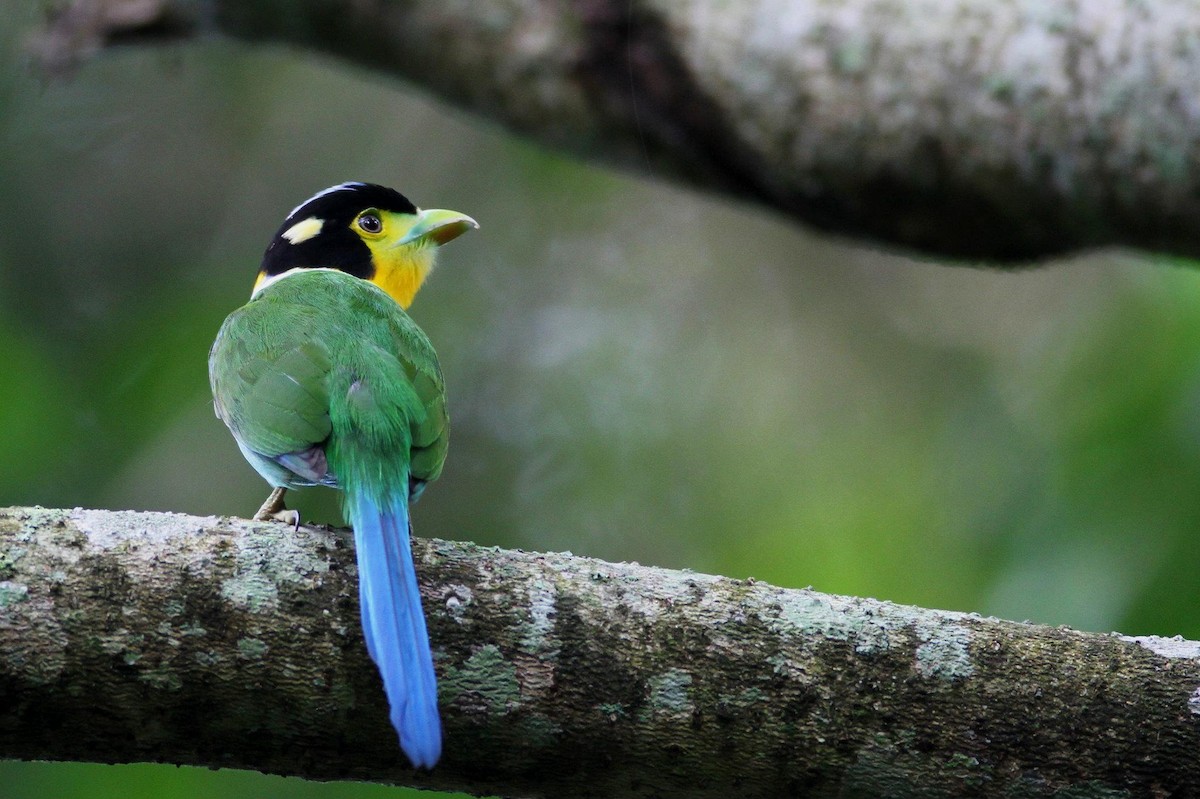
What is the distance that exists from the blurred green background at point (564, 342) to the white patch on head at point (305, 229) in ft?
2.63

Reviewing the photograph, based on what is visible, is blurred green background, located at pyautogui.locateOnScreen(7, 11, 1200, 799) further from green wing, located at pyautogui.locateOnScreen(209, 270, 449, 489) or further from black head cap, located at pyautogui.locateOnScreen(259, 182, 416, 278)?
green wing, located at pyautogui.locateOnScreen(209, 270, 449, 489)

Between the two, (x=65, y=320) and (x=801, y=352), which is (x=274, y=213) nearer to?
(x=65, y=320)

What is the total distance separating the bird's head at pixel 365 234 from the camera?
4020 millimetres

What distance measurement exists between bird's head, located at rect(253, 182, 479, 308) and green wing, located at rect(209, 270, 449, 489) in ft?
2.11

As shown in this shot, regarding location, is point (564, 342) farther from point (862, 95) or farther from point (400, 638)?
point (400, 638)

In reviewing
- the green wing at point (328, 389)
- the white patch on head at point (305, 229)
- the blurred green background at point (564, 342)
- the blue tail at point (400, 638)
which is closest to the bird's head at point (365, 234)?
the white patch on head at point (305, 229)

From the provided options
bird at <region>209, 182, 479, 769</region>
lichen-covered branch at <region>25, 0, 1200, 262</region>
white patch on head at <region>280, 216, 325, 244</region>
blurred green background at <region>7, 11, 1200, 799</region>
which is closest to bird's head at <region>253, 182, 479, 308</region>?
white patch on head at <region>280, 216, 325, 244</region>

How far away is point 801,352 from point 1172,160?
409cm

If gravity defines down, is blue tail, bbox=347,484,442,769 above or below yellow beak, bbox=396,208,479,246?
below

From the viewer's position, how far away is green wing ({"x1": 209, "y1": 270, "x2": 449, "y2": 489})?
2.80 metres

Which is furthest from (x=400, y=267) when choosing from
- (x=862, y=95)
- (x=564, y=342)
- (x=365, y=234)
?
(x=564, y=342)

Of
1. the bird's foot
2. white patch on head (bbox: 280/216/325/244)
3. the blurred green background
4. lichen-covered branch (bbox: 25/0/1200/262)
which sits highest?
the blurred green background

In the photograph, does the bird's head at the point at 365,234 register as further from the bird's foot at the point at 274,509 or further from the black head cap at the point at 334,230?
the bird's foot at the point at 274,509

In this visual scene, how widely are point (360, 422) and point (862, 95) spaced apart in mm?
1348
